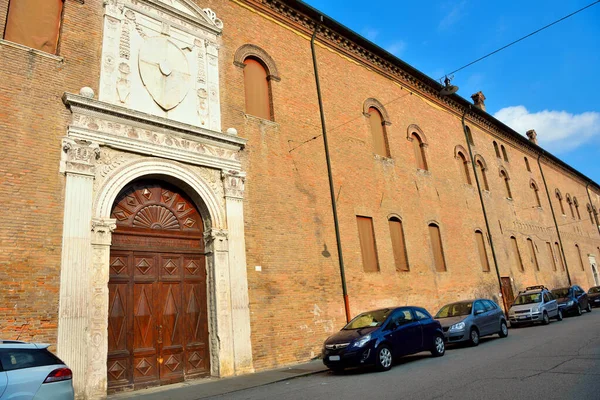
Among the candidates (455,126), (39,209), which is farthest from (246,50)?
(455,126)

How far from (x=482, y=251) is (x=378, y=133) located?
9341 mm

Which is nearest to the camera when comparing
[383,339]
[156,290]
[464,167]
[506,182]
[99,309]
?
[99,309]

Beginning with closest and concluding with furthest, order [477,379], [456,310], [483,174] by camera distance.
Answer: [477,379], [456,310], [483,174]

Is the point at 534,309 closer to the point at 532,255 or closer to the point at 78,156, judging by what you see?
the point at 532,255

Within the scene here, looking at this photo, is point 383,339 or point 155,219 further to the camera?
point 155,219

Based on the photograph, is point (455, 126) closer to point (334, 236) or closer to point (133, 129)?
point (334, 236)

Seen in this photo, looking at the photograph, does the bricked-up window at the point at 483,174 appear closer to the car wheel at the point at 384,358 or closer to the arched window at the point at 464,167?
the arched window at the point at 464,167

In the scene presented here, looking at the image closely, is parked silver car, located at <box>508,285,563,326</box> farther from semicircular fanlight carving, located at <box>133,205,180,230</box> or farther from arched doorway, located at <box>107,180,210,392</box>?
semicircular fanlight carving, located at <box>133,205,180,230</box>

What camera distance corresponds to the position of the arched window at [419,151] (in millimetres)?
20391

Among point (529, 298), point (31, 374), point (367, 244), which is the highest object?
point (367, 244)

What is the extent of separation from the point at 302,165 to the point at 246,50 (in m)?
3.99

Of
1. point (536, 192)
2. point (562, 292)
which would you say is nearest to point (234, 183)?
point (562, 292)

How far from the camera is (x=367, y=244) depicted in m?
15.6

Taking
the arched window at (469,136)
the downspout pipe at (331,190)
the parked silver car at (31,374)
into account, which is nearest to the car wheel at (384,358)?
the downspout pipe at (331,190)
